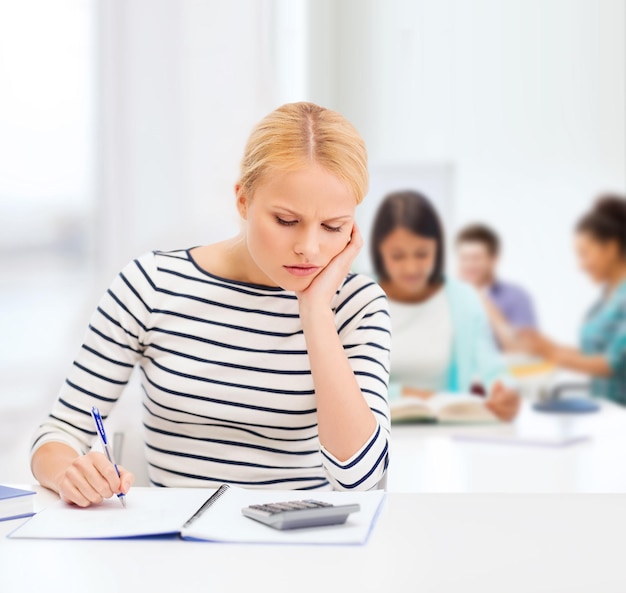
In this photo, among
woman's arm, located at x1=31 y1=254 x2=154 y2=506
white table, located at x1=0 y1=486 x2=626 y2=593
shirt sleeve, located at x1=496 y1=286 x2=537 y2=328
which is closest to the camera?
white table, located at x1=0 y1=486 x2=626 y2=593

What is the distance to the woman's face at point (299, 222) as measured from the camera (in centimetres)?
124

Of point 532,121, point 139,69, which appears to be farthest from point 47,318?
point 532,121

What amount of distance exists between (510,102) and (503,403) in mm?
3067

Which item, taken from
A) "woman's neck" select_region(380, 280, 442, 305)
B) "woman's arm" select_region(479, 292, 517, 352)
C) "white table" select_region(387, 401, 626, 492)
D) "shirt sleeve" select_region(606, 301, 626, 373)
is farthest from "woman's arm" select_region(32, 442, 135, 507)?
"shirt sleeve" select_region(606, 301, 626, 373)

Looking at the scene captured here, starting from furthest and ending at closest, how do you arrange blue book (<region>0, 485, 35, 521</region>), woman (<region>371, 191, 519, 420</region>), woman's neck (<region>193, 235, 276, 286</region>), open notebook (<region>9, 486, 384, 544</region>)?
1. woman (<region>371, 191, 519, 420</region>)
2. woman's neck (<region>193, 235, 276, 286</region>)
3. blue book (<region>0, 485, 35, 521</region>)
4. open notebook (<region>9, 486, 384, 544</region>)

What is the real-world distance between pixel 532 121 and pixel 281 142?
3996mm

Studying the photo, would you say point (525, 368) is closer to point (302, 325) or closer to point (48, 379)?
point (48, 379)

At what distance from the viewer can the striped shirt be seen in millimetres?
1354

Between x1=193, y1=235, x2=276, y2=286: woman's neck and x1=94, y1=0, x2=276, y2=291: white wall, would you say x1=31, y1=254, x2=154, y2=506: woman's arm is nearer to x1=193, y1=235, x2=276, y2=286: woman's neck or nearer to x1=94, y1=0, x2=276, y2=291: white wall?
x1=193, y1=235, x2=276, y2=286: woman's neck

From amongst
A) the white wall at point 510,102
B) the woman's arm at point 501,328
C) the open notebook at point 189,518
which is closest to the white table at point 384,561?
the open notebook at point 189,518

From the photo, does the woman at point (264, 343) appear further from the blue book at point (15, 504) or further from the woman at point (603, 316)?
the woman at point (603, 316)

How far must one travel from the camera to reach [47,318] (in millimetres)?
2281

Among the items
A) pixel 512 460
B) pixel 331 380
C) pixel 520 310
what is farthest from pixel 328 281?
pixel 520 310

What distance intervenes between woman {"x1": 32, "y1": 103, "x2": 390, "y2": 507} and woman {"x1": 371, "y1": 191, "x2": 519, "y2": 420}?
3.60 feet
